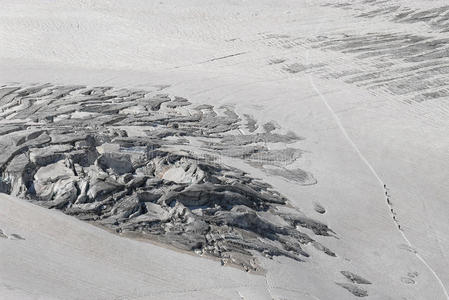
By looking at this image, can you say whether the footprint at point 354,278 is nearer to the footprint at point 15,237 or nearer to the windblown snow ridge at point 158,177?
the windblown snow ridge at point 158,177

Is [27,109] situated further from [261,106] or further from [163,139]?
[261,106]

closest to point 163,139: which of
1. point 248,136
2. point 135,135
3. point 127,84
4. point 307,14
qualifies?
point 135,135

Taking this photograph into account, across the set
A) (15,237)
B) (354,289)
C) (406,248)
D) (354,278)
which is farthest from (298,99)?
(15,237)

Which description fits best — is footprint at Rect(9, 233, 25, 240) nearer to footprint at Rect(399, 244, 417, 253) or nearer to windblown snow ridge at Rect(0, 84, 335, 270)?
windblown snow ridge at Rect(0, 84, 335, 270)

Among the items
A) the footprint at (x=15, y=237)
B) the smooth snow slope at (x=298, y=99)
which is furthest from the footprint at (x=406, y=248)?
the footprint at (x=15, y=237)

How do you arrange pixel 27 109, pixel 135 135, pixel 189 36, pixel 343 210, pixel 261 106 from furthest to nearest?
pixel 189 36, pixel 261 106, pixel 27 109, pixel 135 135, pixel 343 210
